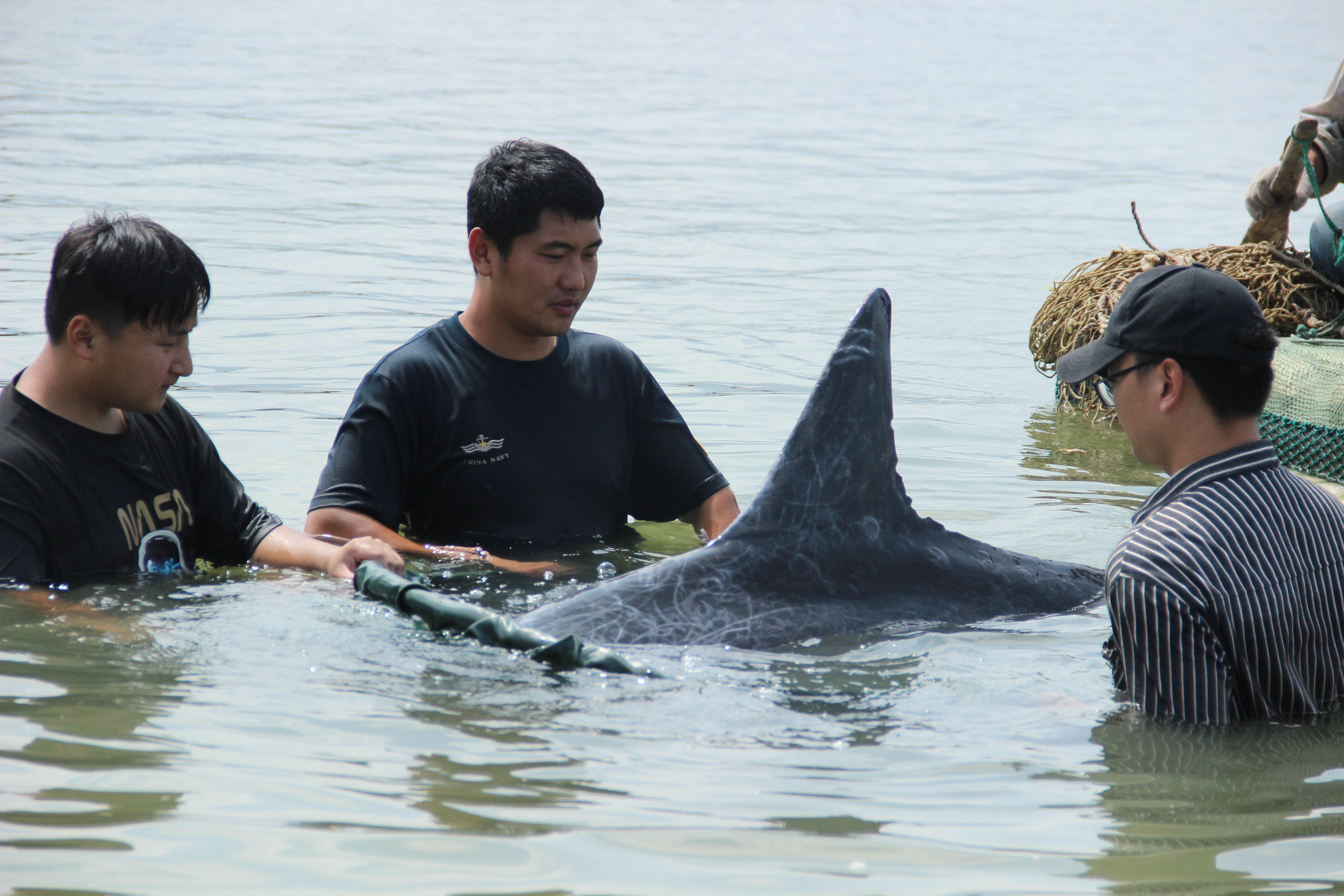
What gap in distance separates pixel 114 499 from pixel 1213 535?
291 centimetres

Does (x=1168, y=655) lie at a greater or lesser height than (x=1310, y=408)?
lesser

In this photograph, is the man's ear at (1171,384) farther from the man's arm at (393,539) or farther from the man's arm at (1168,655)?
the man's arm at (393,539)

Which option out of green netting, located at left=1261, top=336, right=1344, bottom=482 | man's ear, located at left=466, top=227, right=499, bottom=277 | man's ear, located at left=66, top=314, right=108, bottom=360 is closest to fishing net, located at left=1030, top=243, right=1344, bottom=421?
green netting, located at left=1261, top=336, right=1344, bottom=482

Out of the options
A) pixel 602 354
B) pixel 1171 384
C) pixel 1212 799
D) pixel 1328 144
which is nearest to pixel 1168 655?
pixel 1212 799

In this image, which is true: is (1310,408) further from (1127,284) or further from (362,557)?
(362,557)

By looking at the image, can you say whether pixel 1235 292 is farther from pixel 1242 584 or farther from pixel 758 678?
pixel 758 678

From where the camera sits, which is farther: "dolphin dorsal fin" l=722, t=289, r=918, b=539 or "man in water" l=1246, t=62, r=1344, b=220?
"man in water" l=1246, t=62, r=1344, b=220

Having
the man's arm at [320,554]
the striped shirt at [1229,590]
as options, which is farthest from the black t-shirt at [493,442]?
the striped shirt at [1229,590]

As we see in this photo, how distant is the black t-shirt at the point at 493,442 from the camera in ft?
14.9

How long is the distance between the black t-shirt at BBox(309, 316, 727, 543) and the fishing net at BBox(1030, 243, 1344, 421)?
10.4 ft

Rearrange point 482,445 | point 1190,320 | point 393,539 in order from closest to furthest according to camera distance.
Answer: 1. point 1190,320
2. point 393,539
3. point 482,445

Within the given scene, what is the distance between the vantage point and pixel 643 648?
3.59m

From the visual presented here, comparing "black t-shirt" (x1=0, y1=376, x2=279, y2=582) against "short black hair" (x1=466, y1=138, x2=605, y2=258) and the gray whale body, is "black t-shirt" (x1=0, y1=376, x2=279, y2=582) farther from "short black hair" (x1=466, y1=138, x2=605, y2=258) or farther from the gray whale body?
the gray whale body

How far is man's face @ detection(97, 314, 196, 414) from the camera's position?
383cm
